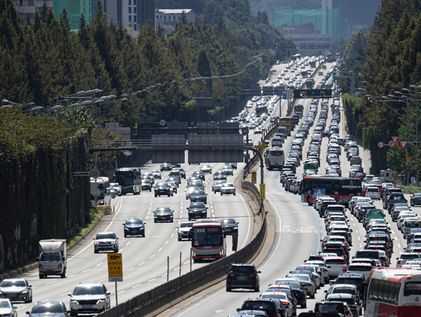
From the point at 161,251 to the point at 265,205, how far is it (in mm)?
37996

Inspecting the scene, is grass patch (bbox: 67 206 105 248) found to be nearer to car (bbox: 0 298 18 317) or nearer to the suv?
the suv

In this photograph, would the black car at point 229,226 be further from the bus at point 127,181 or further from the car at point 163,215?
the bus at point 127,181

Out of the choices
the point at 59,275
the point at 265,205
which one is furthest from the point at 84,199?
the point at 59,275

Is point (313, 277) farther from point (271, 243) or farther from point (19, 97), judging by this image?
point (19, 97)

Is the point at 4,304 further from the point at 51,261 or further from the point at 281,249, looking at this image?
the point at 281,249

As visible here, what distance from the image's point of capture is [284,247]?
12988cm

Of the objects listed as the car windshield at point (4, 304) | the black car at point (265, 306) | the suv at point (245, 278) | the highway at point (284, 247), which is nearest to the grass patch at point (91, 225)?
the highway at point (284, 247)

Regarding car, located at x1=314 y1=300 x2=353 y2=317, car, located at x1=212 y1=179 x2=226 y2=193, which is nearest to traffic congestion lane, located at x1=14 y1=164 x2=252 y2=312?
car, located at x1=212 y1=179 x2=226 y2=193

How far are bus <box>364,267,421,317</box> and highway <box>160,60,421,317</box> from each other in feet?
43.3

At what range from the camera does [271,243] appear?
132625 mm

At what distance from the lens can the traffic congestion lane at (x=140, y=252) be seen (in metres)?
99.3

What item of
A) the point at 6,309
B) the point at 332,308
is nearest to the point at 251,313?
the point at 332,308

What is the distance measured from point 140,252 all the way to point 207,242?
12248mm

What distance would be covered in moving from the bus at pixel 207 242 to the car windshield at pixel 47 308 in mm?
44870
